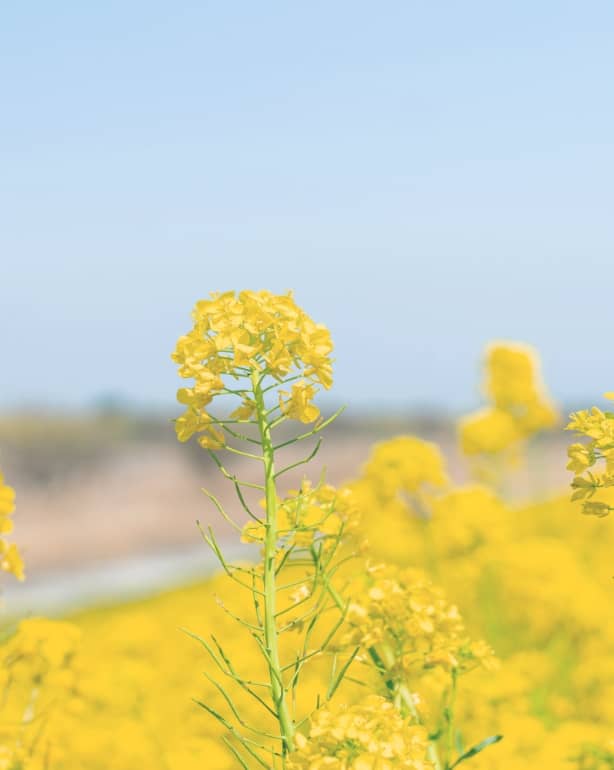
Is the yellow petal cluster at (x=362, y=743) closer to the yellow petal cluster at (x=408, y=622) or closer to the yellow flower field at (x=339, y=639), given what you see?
the yellow flower field at (x=339, y=639)

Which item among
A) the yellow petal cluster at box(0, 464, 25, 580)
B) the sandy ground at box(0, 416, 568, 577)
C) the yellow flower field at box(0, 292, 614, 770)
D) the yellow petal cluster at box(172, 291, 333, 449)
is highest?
the yellow petal cluster at box(172, 291, 333, 449)

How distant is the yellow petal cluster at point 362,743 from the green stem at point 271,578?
0.29 feet

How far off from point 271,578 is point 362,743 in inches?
13.4

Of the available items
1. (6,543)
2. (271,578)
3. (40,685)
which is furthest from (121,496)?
(271,578)

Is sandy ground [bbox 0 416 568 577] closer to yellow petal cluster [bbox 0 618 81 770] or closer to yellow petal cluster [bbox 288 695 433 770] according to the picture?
yellow petal cluster [bbox 0 618 81 770]

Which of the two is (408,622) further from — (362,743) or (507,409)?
(507,409)

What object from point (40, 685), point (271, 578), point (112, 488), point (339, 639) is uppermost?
point (271, 578)

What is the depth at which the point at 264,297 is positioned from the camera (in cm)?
214

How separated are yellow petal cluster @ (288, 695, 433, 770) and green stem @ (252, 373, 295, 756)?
0.29 feet

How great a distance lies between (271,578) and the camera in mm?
2105

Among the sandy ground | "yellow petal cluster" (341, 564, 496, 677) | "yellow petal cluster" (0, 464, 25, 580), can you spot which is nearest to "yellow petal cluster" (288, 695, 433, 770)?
"yellow petal cluster" (341, 564, 496, 677)

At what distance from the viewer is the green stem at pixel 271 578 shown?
81.4 inches

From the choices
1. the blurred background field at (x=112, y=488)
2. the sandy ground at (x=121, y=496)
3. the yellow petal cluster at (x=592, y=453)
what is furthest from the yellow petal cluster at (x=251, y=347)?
the sandy ground at (x=121, y=496)

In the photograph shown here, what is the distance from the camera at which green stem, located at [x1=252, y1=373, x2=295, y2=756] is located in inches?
81.4
